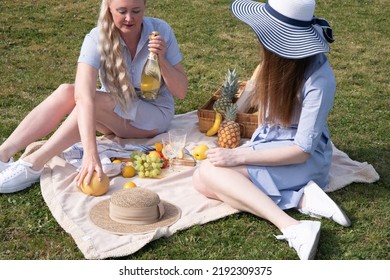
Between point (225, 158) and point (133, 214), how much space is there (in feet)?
2.18

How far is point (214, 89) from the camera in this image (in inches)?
265

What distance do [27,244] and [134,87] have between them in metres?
1.64

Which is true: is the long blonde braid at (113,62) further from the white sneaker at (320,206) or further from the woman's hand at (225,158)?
the white sneaker at (320,206)

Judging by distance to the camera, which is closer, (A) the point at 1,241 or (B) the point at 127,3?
(A) the point at 1,241

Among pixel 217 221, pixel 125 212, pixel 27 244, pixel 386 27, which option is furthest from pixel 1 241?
pixel 386 27

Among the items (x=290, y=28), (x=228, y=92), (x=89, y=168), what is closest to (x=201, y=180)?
(x=89, y=168)

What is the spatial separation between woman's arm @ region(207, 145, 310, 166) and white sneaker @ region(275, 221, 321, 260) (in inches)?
18.2

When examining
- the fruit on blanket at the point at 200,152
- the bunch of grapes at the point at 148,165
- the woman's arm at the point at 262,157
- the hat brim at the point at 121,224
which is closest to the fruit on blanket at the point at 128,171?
the bunch of grapes at the point at 148,165

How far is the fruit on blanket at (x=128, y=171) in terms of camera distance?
4578mm

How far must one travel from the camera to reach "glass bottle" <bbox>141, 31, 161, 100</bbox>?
4.79m

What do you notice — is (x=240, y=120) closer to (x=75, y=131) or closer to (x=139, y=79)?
(x=139, y=79)
